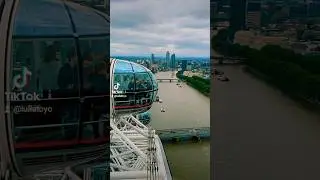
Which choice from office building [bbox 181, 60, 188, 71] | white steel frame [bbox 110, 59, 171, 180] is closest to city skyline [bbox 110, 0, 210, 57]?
office building [bbox 181, 60, 188, 71]

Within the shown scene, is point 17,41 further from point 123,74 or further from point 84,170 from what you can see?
point 84,170

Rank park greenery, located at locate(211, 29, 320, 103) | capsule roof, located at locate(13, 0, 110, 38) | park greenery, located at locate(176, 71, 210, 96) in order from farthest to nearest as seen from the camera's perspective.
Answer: park greenery, located at locate(176, 71, 210, 96) → park greenery, located at locate(211, 29, 320, 103) → capsule roof, located at locate(13, 0, 110, 38)

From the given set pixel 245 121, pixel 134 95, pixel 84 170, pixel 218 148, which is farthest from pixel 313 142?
pixel 84 170

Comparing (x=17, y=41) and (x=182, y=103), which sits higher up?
(x=17, y=41)

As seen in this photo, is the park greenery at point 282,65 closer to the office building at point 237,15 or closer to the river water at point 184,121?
the office building at point 237,15

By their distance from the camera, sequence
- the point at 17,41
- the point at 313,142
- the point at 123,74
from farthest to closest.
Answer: the point at 123,74, the point at 313,142, the point at 17,41

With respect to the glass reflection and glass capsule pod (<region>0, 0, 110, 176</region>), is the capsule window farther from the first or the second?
the glass reflection

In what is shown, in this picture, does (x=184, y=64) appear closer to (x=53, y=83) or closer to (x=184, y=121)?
(x=184, y=121)
